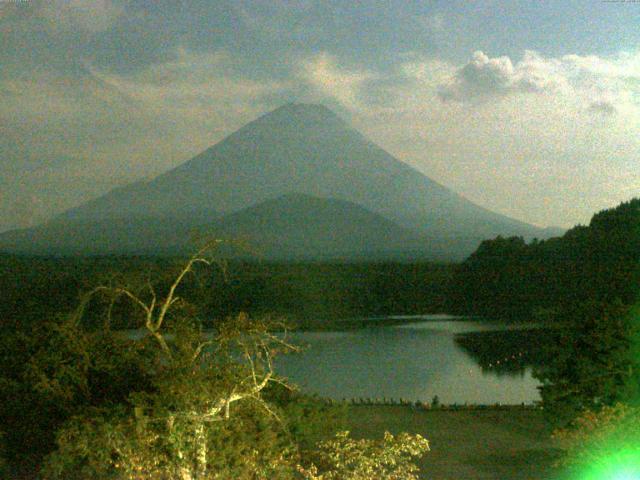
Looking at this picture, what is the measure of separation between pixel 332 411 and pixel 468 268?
127ft

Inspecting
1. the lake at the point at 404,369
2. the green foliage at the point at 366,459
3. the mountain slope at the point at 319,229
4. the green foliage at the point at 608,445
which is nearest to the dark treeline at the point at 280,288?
the lake at the point at 404,369

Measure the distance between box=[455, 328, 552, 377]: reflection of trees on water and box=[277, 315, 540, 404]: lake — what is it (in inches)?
3.5

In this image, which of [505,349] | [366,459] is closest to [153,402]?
[366,459]

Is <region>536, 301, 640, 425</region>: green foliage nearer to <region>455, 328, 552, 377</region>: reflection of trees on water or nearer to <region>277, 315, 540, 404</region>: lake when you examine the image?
<region>277, 315, 540, 404</region>: lake

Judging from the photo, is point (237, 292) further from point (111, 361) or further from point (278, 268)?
point (111, 361)

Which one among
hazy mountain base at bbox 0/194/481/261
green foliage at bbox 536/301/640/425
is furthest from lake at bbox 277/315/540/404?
hazy mountain base at bbox 0/194/481/261

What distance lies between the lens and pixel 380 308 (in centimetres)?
4747

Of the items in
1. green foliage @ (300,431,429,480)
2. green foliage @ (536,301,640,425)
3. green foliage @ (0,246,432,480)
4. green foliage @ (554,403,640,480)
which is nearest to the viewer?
green foliage @ (0,246,432,480)

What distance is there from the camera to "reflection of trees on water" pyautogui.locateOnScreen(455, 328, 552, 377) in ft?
89.1

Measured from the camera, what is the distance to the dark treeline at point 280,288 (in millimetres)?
27023

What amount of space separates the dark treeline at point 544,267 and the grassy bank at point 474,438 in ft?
69.1

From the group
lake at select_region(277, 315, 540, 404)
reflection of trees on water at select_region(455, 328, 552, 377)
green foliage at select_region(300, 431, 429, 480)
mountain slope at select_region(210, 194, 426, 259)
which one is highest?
mountain slope at select_region(210, 194, 426, 259)

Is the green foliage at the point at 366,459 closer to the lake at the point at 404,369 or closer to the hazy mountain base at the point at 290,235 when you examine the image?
the lake at the point at 404,369

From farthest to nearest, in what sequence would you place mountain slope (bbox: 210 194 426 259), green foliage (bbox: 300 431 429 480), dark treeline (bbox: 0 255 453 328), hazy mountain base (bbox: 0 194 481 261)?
mountain slope (bbox: 210 194 426 259)
hazy mountain base (bbox: 0 194 481 261)
dark treeline (bbox: 0 255 453 328)
green foliage (bbox: 300 431 429 480)
